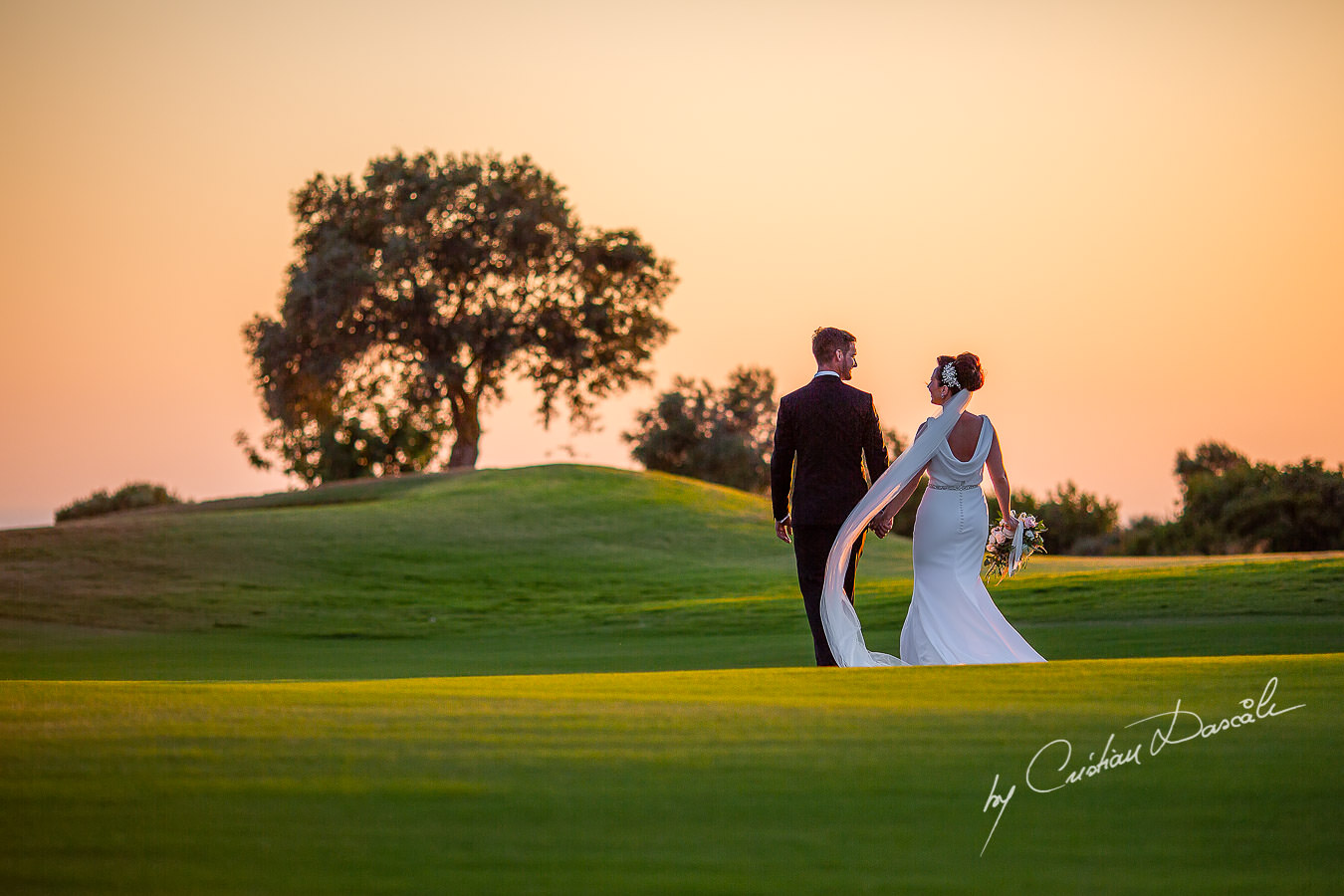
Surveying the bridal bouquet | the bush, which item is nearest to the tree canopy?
the bush

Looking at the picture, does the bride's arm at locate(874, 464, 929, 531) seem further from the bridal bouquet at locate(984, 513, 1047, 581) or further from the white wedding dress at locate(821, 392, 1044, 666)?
the bridal bouquet at locate(984, 513, 1047, 581)

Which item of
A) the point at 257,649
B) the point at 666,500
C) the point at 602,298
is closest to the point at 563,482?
the point at 666,500

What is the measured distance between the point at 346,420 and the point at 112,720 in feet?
186

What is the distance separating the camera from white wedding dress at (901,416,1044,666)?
1070 centimetres

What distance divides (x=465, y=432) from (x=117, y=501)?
35691 mm

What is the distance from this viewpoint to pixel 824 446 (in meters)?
10.5

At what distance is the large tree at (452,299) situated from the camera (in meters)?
52.0

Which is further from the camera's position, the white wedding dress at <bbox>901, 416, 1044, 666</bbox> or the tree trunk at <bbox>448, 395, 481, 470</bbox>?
the tree trunk at <bbox>448, 395, 481, 470</bbox>

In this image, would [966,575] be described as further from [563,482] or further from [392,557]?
[563,482]

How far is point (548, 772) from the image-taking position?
5.28 m

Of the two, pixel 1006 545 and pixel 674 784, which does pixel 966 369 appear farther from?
pixel 674 784

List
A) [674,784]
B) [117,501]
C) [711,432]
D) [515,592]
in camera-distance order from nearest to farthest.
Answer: [674,784] < [515,592] < [711,432] < [117,501]

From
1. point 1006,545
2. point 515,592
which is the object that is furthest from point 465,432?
point 1006,545

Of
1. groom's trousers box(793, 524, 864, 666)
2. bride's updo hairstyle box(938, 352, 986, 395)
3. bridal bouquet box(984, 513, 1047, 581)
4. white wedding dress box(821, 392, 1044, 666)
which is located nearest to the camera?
white wedding dress box(821, 392, 1044, 666)
